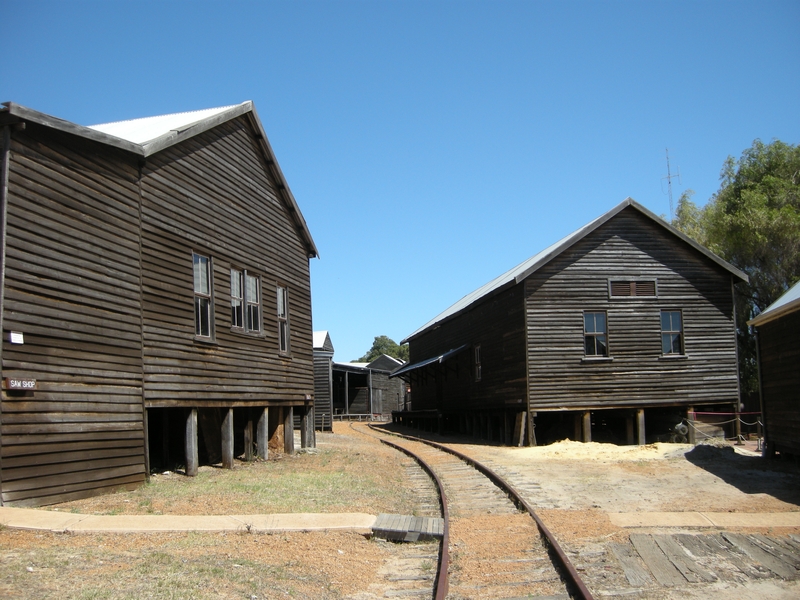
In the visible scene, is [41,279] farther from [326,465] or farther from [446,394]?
[446,394]

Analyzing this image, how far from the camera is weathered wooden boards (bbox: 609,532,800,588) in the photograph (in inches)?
333

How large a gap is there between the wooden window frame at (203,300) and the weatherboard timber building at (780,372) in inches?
492

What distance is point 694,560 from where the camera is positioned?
9.16 meters

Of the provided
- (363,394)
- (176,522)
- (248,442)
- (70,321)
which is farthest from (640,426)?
(363,394)

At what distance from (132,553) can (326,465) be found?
11.1m

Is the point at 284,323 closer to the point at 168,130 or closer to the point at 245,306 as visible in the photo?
the point at 245,306

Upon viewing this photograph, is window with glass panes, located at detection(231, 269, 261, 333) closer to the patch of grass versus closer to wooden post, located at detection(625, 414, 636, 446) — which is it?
the patch of grass

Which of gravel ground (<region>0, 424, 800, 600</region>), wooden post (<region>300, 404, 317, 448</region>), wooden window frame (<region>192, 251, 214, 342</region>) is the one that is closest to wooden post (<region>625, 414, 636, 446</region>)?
gravel ground (<region>0, 424, 800, 600</region>)

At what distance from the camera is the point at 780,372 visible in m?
17.7

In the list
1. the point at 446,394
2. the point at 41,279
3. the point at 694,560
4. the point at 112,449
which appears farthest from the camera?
the point at 446,394

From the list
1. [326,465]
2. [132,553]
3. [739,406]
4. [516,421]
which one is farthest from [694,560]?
[739,406]

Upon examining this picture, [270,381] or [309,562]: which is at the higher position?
[270,381]

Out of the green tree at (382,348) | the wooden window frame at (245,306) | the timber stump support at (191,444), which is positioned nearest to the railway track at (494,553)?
the timber stump support at (191,444)

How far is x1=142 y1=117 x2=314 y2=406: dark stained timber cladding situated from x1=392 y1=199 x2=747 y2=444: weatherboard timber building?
7.35 metres
